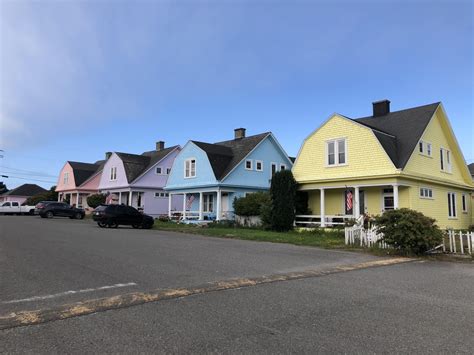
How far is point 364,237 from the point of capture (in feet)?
54.3

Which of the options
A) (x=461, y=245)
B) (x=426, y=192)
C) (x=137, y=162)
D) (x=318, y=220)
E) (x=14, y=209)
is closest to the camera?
(x=461, y=245)

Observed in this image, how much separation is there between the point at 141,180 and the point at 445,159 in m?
29.5

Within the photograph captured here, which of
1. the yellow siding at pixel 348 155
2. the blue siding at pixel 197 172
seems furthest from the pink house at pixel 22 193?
the yellow siding at pixel 348 155

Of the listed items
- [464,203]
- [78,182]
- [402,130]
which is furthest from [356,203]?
[78,182]

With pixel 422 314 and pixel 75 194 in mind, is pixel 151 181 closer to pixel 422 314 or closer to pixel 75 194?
pixel 75 194

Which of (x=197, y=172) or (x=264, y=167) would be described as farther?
(x=264, y=167)

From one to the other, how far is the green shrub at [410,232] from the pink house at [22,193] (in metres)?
82.6

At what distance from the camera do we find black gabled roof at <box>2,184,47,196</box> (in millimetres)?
82750

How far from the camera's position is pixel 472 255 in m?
13.5

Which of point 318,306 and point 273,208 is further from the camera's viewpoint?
point 273,208

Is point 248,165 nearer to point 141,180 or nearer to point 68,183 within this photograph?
point 141,180

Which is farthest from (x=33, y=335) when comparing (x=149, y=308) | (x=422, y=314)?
(x=422, y=314)

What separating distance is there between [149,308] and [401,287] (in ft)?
17.5

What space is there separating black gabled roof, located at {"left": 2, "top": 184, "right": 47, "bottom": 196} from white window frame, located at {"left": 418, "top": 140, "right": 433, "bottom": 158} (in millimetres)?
79242
